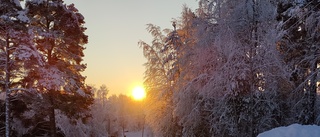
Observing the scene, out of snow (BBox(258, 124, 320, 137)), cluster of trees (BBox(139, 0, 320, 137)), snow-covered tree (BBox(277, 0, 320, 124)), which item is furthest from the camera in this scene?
snow-covered tree (BBox(277, 0, 320, 124))

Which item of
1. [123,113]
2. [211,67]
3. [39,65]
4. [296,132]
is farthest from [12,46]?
[123,113]

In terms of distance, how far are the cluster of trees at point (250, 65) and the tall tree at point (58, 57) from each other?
5254 millimetres

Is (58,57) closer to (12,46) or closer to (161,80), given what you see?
(12,46)

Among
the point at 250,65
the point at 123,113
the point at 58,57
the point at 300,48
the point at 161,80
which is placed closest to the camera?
the point at 250,65

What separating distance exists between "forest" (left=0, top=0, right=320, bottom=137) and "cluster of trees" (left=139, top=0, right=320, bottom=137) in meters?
0.04

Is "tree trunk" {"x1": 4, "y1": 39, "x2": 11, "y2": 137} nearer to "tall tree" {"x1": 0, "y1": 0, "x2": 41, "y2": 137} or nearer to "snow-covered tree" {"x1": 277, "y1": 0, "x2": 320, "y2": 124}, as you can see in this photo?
"tall tree" {"x1": 0, "y1": 0, "x2": 41, "y2": 137}

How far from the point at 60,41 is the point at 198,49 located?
675 cm

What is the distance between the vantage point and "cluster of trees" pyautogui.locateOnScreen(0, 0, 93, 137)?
12977 millimetres

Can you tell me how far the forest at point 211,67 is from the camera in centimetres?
1106

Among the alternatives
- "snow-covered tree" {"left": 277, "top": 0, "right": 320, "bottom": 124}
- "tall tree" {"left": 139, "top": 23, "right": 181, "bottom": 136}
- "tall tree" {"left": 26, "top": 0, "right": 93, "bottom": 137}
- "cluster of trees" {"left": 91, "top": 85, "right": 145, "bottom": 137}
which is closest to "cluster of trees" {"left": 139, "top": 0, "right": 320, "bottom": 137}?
"snow-covered tree" {"left": 277, "top": 0, "right": 320, "bottom": 124}

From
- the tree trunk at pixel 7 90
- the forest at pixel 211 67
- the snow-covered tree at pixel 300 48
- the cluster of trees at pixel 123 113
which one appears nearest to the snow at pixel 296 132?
the forest at pixel 211 67

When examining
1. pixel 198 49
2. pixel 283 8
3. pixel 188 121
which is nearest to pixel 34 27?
pixel 198 49

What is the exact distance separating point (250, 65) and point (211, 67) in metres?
1.93

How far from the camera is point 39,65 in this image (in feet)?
43.7
